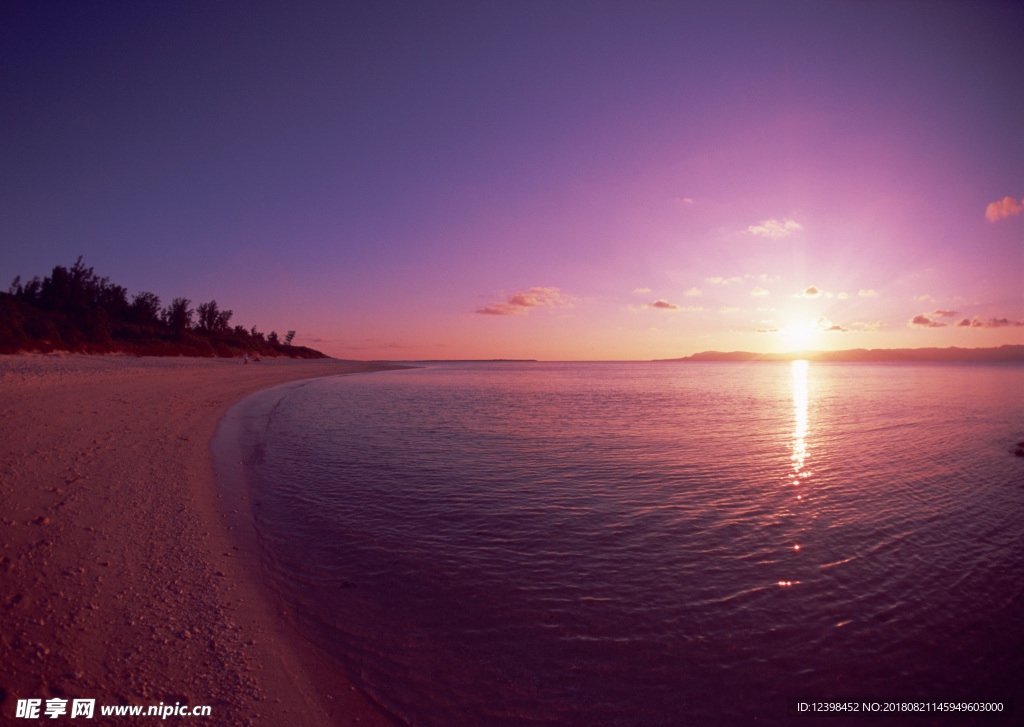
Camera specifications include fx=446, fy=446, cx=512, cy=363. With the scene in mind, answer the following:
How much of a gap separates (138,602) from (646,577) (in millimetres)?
7369

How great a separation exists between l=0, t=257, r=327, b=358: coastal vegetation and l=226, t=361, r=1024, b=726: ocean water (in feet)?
181

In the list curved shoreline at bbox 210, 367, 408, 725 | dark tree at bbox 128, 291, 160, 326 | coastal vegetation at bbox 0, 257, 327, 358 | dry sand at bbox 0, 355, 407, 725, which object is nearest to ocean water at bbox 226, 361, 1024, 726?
curved shoreline at bbox 210, 367, 408, 725

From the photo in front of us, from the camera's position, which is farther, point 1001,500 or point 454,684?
point 1001,500

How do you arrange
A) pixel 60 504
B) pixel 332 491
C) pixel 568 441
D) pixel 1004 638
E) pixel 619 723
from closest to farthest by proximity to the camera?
pixel 619 723
pixel 1004 638
pixel 60 504
pixel 332 491
pixel 568 441

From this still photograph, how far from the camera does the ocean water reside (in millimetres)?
5121

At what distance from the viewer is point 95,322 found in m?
68.1

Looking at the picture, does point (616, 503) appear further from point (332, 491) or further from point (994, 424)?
point (994, 424)

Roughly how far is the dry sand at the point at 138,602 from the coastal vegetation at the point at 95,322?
50153mm

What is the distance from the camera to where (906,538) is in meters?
9.39

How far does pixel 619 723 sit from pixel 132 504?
10091mm

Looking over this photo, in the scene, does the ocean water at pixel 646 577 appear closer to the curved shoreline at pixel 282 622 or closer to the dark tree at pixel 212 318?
the curved shoreline at pixel 282 622

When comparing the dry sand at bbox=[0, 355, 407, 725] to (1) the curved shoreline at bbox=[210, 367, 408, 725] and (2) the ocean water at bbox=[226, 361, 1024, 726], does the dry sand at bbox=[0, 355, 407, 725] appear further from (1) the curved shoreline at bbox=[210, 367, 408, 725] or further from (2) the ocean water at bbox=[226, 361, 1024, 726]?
(2) the ocean water at bbox=[226, 361, 1024, 726]

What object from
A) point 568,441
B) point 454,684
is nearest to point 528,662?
point 454,684

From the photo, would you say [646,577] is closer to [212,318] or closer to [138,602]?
[138,602]
